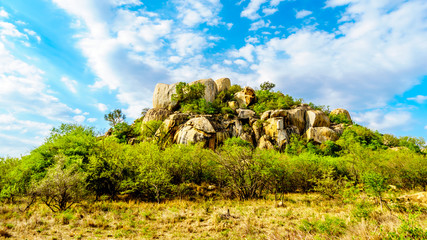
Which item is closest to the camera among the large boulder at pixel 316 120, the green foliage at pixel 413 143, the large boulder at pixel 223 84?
the green foliage at pixel 413 143

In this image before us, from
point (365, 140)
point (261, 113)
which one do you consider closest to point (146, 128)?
point (261, 113)

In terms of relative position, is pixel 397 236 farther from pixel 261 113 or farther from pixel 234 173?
pixel 261 113

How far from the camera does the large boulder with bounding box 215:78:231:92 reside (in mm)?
68562

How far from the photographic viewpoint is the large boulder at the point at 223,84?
225 feet

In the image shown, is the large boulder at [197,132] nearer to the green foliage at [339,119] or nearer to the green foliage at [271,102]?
the green foliage at [271,102]

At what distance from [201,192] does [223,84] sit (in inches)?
2042

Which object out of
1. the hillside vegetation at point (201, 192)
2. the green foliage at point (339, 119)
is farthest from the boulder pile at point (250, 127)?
the hillside vegetation at point (201, 192)

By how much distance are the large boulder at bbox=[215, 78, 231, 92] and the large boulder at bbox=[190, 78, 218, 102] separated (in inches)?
106

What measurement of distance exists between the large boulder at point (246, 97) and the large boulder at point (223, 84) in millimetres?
7884

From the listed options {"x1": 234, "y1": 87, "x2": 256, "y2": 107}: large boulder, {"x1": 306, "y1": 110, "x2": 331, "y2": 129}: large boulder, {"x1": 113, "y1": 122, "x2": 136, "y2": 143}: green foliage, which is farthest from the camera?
{"x1": 234, "y1": 87, "x2": 256, "y2": 107}: large boulder

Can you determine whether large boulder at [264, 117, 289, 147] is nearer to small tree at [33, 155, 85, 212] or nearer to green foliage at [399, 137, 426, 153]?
green foliage at [399, 137, 426, 153]

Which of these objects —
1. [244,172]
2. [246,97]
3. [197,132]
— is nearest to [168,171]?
[244,172]

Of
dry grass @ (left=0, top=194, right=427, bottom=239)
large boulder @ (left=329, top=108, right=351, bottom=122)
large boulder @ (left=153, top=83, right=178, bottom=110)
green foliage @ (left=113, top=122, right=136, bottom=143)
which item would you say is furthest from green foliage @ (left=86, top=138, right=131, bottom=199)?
large boulder @ (left=329, top=108, right=351, bottom=122)

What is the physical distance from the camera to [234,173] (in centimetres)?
2062
